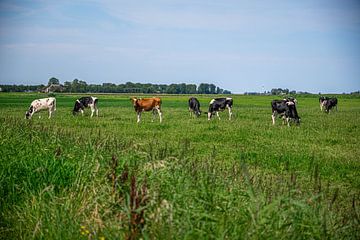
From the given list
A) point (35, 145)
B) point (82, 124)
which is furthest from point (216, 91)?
point (35, 145)

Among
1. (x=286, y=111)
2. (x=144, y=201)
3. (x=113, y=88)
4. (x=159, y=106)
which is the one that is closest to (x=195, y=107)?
(x=159, y=106)

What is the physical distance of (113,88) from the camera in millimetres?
153500

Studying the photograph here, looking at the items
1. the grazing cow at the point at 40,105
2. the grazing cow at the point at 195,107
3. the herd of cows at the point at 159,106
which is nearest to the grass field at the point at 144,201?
the herd of cows at the point at 159,106

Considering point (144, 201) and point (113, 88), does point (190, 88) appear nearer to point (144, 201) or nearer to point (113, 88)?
point (113, 88)

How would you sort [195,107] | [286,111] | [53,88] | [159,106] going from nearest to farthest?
1. [286,111]
2. [159,106]
3. [195,107]
4. [53,88]

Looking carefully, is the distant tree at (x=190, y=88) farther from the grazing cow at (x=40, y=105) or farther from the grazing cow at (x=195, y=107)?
the grazing cow at (x=40, y=105)

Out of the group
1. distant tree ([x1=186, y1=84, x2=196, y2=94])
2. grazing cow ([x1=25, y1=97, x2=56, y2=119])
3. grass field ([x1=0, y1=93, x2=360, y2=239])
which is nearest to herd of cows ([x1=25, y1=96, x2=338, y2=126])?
grazing cow ([x1=25, y1=97, x2=56, y2=119])

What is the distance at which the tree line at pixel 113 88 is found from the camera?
443 ft

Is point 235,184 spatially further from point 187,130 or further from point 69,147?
point 187,130

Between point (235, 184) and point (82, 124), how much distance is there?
633 inches

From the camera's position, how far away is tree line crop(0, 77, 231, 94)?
134975 millimetres

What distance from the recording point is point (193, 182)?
4930 millimetres

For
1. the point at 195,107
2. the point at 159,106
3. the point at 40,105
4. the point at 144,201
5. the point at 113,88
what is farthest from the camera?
the point at 113,88

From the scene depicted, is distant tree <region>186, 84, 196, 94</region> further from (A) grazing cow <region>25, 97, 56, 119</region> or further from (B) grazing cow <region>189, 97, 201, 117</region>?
(A) grazing cow <region>25, 97, 56, 119</region>
